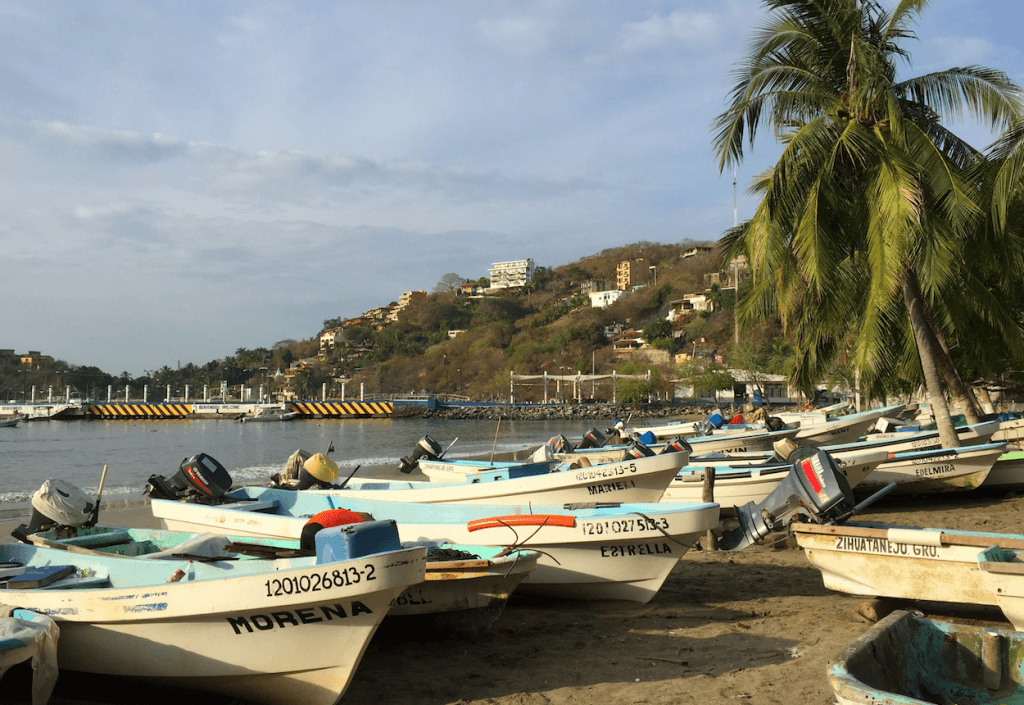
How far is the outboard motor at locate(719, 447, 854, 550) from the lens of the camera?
7.41m

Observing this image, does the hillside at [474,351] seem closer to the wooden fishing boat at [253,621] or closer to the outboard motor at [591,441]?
the outboard motor at [591,441]

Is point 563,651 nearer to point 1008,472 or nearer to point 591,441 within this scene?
point 1008,472

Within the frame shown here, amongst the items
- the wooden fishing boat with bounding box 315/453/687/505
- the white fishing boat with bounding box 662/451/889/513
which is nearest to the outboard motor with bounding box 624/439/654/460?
the white fishing boat with bounding box 662/451/889/513

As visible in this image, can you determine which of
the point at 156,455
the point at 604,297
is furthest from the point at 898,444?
the point at 604,297

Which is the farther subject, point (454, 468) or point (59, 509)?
point (454, 468)

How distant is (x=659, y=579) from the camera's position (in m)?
7.99

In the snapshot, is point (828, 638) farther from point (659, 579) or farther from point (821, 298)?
point (821, 298)

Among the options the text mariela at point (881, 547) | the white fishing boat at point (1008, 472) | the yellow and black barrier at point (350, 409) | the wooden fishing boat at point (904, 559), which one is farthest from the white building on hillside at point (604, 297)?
the text mariela at point (881, 547)

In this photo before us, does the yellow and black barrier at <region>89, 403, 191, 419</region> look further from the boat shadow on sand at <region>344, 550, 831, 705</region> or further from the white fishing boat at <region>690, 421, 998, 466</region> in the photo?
the boat shadow on sand at <region>344, 550, 831, 705</region>

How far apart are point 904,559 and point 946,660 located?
2910mm

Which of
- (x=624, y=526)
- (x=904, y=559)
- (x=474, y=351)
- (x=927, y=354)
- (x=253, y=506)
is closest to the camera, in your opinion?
(x=904, y=559)

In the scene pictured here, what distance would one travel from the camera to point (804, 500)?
7633 millimetres

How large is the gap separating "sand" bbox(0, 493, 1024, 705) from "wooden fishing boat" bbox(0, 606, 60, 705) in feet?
1.72

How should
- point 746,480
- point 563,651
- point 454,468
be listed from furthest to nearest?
point 454,468
point 746,480
point 563,651
